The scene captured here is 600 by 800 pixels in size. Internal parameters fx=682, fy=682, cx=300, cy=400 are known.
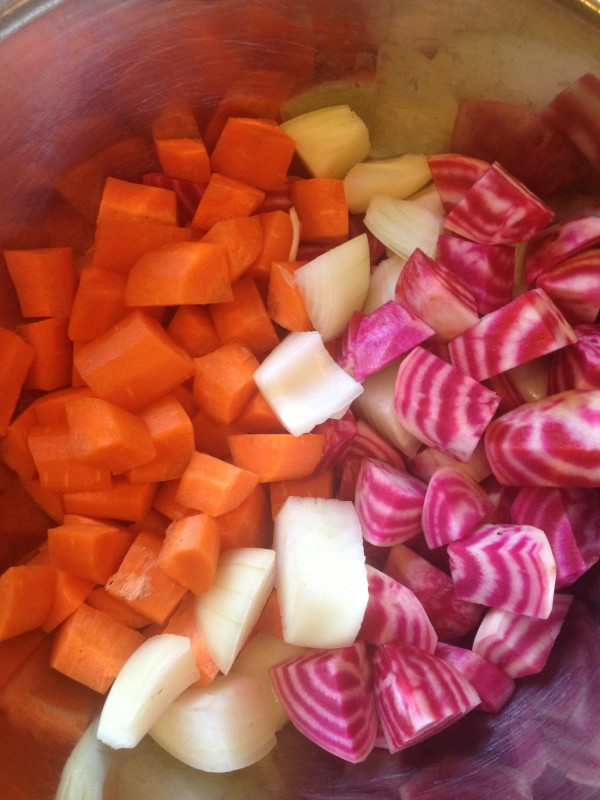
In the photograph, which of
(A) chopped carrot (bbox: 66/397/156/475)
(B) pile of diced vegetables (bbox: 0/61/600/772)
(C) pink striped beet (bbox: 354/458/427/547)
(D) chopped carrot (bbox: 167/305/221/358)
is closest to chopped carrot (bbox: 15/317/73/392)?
(B) pile of diced vegetables (bbox: 0/61/600/772)

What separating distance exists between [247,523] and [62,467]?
387 millimetres

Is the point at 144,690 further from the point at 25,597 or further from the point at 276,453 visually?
the point at 276,453

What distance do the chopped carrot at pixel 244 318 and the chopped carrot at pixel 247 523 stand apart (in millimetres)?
318

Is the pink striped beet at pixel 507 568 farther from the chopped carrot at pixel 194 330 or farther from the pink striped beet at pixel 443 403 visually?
the chopped carrot at pixel 194 330

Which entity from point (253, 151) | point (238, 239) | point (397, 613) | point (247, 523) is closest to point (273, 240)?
point (238, 239)

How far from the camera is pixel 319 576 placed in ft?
4.29

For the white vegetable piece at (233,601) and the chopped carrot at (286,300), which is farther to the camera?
the chopped carrot at (286,300)

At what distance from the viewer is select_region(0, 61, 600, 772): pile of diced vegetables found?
1292 millimetres

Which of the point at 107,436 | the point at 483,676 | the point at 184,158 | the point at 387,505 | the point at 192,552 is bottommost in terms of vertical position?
the point at 483,676

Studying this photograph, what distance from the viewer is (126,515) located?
1.41 metres

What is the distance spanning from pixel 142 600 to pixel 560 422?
87 centimetres

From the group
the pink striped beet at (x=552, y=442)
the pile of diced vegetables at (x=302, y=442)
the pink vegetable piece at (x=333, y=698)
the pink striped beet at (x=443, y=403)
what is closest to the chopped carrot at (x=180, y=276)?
the pile of diced vegetables at (x=302, y=442)

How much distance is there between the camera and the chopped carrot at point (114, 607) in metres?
1.39

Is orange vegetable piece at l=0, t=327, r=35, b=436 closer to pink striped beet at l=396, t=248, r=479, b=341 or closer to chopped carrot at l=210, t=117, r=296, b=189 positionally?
chopped carrot at l=210, t=117, r=296, b=189
